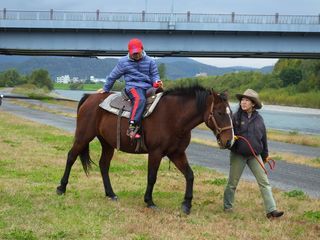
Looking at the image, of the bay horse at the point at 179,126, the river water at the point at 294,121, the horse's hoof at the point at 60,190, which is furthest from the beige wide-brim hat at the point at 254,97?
the river water at the point at 294,121

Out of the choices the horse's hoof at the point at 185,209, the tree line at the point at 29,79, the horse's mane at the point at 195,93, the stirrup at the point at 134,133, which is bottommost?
the tree line at the point at 29,79

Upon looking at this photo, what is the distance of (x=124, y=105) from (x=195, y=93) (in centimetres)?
124

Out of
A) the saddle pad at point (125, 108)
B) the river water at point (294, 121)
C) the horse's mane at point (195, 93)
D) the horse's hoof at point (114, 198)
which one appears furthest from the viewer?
the river water at point (294, 121)

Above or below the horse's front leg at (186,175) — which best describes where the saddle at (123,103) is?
above

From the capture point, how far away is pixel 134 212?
757cm

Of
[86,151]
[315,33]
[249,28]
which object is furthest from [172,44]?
[86,151]

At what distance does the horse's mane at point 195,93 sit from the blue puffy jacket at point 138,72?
39 centimetres

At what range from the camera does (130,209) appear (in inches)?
306

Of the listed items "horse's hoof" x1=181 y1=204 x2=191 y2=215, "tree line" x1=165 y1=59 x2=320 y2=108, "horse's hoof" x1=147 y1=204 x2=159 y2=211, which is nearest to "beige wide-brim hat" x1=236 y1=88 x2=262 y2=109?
"horse's hoof" x1=181 y1=204 x2=191 y2=215

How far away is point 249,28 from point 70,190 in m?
35.1

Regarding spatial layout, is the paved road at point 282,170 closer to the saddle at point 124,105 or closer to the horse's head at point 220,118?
the horse's head at point 220,118

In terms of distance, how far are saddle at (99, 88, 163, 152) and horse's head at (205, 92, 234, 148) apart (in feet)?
3.07

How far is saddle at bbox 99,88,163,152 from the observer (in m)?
8.01

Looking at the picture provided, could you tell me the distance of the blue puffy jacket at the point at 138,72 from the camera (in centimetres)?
827
